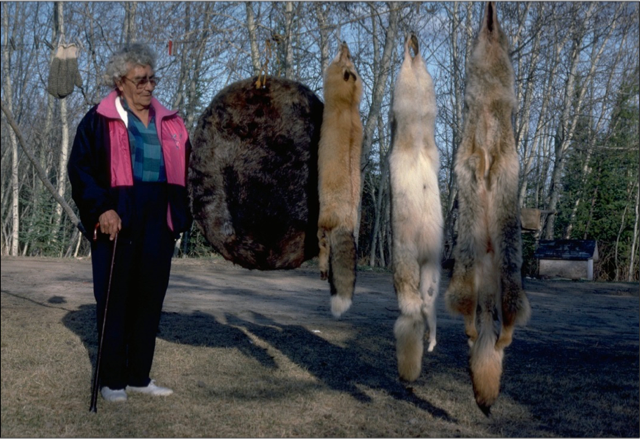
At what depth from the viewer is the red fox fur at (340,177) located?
2791 millimetres

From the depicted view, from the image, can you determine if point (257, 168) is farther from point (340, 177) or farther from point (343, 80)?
point (343, 80)

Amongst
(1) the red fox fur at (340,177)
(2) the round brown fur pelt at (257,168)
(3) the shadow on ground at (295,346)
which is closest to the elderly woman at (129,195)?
(2) the round brown fur pelt at (257,168)

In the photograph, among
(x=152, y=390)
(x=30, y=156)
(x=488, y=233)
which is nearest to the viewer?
(x=488, y=233)

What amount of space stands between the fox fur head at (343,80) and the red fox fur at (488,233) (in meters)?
0.56

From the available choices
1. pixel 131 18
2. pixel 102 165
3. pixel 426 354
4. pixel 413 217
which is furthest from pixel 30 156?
pixel 426 354

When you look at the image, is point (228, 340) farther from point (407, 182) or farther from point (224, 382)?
point (407, 182)

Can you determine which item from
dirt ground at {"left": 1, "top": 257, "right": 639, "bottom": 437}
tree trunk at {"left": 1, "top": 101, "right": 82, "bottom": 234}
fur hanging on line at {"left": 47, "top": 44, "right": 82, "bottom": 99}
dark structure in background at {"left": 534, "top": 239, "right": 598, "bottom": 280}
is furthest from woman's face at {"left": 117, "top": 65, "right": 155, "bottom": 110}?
dark structure in background at {"left": 534, "top": 239, "right": 598, "bottom": 280}

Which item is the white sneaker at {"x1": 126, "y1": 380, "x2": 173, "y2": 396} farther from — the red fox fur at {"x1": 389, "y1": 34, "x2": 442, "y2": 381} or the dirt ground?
the red fox fur at {"x1": 389, "y1": 34, "x2": 442, "y2": 381}

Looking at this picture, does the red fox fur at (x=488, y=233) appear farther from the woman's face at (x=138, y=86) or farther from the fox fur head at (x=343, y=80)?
the woman's face at (x=138, y=86)

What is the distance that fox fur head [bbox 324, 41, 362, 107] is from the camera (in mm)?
2938

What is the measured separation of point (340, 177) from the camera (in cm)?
289

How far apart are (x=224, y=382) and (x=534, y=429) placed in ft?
6.14

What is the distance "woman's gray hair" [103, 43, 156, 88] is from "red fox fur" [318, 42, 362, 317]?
3.18 feet

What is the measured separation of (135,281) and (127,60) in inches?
46.3
